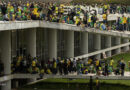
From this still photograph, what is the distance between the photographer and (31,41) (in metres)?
42.2

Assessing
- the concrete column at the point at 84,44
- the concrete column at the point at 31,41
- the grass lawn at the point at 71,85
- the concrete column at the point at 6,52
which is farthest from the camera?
the concrete column at the point at 84,44

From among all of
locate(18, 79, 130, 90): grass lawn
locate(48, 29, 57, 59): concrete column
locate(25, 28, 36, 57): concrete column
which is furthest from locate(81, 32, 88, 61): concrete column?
locate(25, 28, 36, 57): concrete column

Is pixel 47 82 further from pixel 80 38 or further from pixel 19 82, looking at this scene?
pixel 80 38

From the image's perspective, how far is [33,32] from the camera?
4216 centimetres

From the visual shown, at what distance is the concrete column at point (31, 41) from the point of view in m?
41.9

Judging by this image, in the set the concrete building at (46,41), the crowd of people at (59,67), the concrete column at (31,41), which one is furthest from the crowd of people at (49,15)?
the crowd of people at (59,67)

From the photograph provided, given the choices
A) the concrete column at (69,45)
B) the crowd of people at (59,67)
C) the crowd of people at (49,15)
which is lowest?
the crowd of people at (59,67)

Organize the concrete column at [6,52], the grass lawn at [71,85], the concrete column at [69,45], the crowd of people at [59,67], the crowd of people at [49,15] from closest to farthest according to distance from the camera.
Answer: the crowd of people at [49,15] → the crowd of people at [59,67] → the concrete column at [6,52] → the grass lawn at [71,85] → the concrete column at [69,45]

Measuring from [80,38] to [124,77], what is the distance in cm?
1820

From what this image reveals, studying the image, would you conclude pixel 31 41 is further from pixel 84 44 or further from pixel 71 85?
pixel 84 44

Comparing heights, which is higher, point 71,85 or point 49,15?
point 49,15

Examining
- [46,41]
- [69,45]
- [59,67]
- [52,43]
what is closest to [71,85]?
[59,67]

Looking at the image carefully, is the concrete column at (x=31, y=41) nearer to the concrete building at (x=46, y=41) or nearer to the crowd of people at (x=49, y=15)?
the concrete building at (x=46, y=41)

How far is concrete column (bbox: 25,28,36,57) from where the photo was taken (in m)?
41.9
